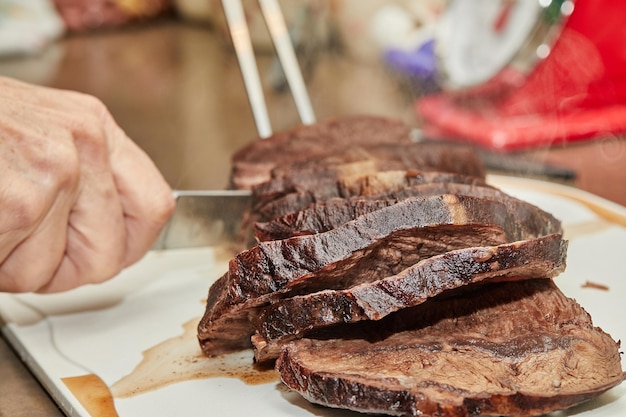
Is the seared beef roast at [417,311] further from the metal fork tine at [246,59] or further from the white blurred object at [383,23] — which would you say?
the white blurred object at [383,23]

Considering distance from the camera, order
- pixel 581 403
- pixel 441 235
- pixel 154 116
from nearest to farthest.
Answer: pixel 581 403 → pixel 441 235 → pixel 154 116

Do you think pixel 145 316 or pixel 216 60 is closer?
pixel 145 316

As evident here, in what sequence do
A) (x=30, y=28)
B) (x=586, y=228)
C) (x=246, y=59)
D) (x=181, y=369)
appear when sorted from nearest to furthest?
(x=181, y=369) → (x=586, y=228) → (x=246, y=59) → (x=30, y=28)

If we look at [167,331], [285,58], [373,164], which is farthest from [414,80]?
[167,331]

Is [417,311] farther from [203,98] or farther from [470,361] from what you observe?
[203,98]

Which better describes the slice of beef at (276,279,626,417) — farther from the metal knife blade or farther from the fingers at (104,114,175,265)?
the metal knife blade

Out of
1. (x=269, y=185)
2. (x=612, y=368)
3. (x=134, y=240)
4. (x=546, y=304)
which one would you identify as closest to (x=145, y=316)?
(x=134, y=240)

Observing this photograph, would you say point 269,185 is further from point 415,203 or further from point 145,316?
point 415,203
